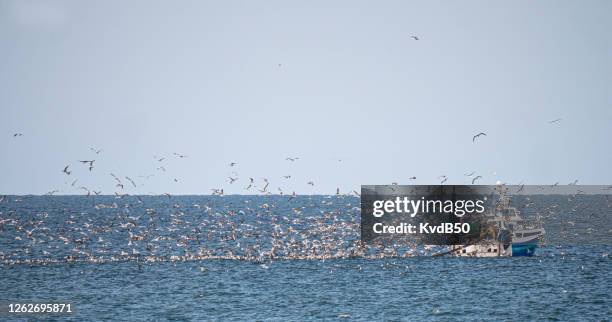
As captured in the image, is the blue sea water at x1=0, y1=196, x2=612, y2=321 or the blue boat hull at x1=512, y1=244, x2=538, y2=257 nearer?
the blue sea water at x1=0, y1=196, x2=612, y2=321

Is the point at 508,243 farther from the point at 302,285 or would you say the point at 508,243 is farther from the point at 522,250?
the point at 302,285

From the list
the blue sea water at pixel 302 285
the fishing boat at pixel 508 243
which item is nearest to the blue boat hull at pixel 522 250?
the fishing boat at pixel 508 243

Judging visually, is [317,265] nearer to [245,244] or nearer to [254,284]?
[254,284]

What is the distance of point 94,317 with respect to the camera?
163 ft

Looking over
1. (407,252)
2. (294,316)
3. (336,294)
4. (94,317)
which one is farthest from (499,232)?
(94,317)

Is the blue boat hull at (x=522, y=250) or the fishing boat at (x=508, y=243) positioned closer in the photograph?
the fishing boat at (x=508, y=243)

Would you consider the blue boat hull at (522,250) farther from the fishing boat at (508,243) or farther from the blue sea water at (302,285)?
the blue sea water at (302,285)

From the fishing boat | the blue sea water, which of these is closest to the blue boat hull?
the fishing boat

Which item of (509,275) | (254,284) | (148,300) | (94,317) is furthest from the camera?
(509,275)

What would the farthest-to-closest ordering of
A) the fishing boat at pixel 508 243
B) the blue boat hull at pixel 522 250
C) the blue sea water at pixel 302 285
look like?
the blue boat hull at pixel 522 250
the fishing boat at pixel 508 243
the blue sea water at pixel 302 285

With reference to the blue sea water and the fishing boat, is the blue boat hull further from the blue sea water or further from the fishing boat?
the blue sea water

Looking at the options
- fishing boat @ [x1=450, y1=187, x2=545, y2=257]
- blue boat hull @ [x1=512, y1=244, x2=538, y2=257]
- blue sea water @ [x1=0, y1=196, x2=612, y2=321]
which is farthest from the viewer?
blue boat hull @ [x1=512, y1=244, x2=538, y2=257]

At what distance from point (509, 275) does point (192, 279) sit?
25084mm

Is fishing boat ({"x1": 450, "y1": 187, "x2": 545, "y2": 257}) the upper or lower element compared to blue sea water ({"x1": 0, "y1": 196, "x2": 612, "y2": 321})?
upper
